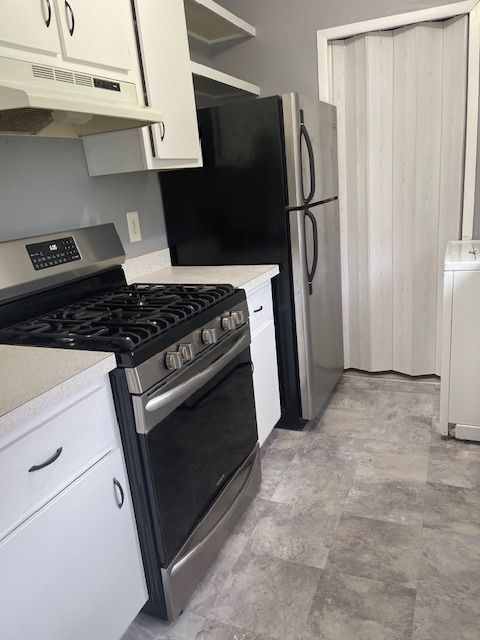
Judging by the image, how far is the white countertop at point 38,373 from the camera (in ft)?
3.06

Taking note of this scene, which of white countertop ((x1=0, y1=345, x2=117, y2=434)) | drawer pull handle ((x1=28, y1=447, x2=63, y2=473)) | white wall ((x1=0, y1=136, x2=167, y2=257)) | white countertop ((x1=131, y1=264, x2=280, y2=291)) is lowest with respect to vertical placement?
drawer pull handle ((x1=28, y1=447, x2=63, y2=473))

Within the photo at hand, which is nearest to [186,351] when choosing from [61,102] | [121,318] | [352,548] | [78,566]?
[121,318]

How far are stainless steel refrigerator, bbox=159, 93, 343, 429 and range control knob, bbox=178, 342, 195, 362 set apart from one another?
1.01 metres

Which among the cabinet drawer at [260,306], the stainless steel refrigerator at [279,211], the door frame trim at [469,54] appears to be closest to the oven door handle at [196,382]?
the cabinet drawer at [260,306]

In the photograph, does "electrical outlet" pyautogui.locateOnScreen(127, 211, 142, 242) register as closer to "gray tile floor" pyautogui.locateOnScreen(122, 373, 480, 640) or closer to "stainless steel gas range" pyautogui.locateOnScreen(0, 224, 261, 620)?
"stainless steel gas range" pyautogui.locateOnScreen(0, 224, 261, 620)

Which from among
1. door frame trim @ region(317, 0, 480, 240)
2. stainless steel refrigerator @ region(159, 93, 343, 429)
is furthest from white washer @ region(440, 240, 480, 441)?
stainless steel refrigerator @ region(159, 93, 343, 429)

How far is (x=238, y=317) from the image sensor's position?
5.75ft

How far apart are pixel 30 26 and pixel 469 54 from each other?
2.15 meters

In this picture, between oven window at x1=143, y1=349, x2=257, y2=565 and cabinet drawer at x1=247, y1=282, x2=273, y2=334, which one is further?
cabinet drawer at x1=247, y1=282, x2=273, y2=334

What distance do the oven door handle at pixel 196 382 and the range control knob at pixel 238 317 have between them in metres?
0.06

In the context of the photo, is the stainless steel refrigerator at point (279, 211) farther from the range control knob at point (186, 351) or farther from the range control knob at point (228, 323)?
the range control knob at point (186, 351)

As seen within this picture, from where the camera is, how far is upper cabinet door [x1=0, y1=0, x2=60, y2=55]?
4.12 ft

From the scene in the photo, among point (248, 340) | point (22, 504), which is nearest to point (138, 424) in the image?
point (22, 504)

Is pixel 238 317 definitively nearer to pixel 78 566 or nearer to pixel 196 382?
pixel 196 382
